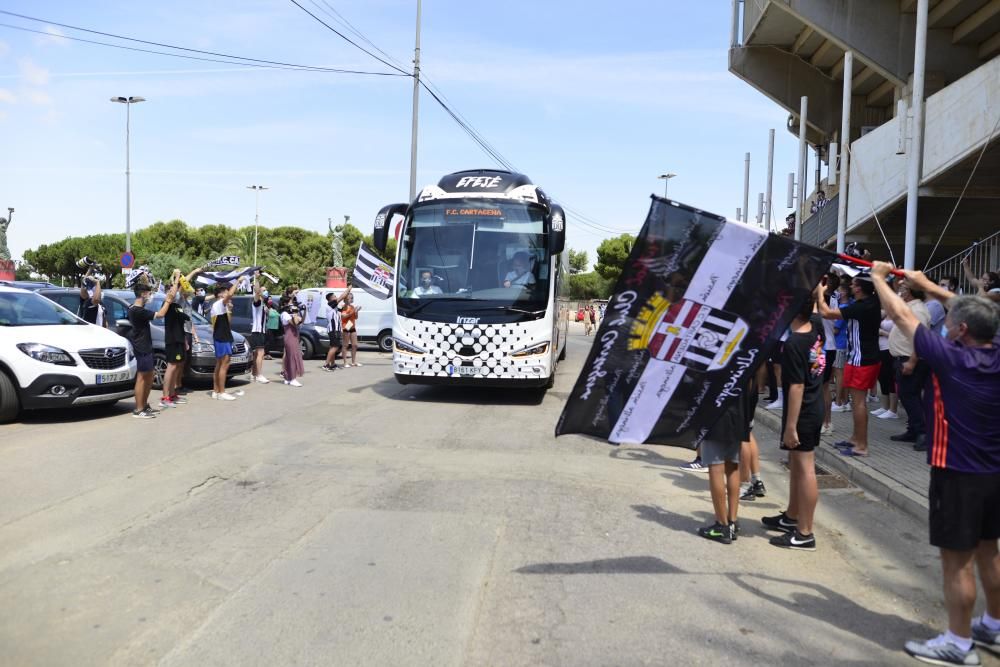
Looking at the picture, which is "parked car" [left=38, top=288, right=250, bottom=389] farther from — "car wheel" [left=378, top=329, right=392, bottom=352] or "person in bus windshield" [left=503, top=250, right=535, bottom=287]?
"car wheel" [left=378, top=329, right=392, bottom=352]

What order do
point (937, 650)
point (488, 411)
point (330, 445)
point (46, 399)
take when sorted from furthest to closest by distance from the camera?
point (488, 411)
point (46, 399)
point (330, 445)
point (937, 650)

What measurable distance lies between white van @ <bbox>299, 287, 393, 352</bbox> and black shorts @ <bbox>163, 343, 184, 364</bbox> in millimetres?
12507

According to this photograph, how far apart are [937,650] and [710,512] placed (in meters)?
2.68

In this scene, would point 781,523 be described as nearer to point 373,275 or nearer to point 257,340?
point 257,340

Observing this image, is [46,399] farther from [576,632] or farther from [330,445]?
[576,632]

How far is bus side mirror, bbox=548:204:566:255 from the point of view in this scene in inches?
489

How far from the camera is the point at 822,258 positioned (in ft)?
15.4

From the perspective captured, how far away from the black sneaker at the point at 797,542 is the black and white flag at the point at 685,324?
1.36 metres

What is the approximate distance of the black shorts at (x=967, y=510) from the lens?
391 centimetres

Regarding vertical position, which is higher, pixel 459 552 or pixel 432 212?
pixel 432 212

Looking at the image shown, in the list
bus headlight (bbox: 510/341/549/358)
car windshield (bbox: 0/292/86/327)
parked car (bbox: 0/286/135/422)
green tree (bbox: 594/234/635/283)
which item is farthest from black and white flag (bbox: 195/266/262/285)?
green tree (bbox: 594/234/635/283)

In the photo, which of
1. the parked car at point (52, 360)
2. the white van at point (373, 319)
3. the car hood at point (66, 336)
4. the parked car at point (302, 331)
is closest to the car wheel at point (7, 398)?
the parked car at point (52, 360)

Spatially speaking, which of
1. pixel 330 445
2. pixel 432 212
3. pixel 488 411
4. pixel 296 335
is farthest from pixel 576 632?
pixel 296 335

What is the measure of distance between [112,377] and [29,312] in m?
1.52
